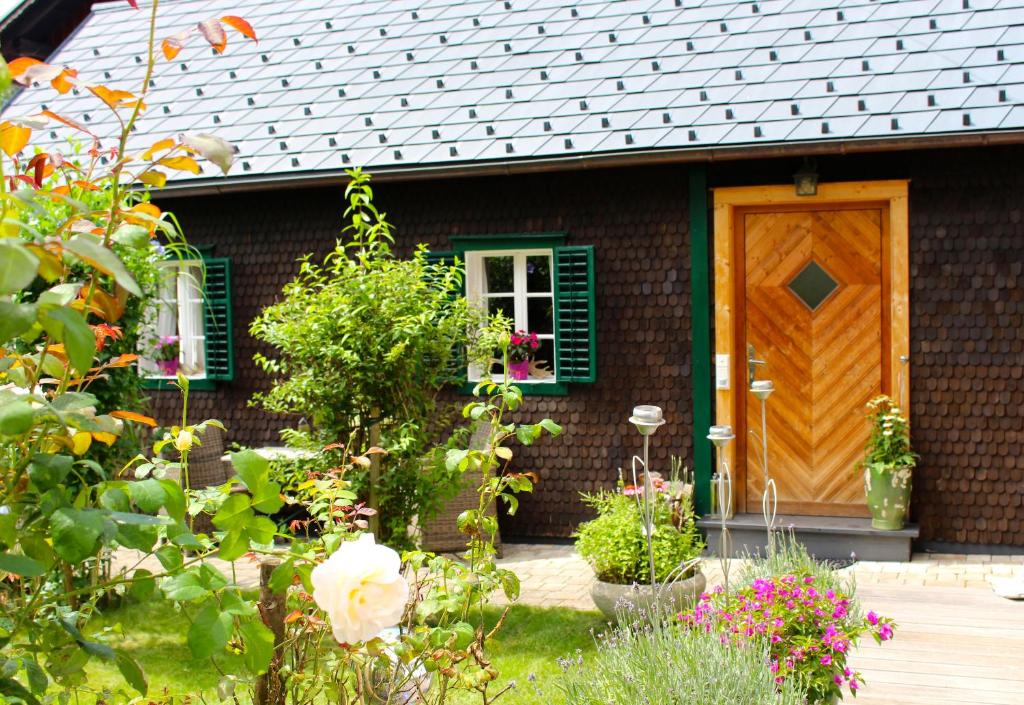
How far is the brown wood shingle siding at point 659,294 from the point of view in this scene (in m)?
7.41

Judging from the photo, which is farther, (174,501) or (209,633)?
(209,633)

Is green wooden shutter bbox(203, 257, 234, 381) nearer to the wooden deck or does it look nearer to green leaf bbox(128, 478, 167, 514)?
the wooden deck

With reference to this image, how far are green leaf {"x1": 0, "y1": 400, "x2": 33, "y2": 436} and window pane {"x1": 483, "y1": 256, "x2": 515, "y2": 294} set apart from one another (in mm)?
7303

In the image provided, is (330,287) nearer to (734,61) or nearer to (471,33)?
(734,61)

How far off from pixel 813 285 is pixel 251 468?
22.1 ft

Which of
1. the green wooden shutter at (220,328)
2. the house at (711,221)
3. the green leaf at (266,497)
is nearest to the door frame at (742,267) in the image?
the house at (711,221)

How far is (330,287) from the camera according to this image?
5.46 m

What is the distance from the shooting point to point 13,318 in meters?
1.28

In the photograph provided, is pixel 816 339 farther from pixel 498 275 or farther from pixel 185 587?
pixel 185 587

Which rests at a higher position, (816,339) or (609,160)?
(609,160)

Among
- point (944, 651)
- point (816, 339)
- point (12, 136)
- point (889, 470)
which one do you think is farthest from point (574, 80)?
point (12, 136)

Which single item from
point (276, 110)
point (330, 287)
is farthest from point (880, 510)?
point (276, 110)

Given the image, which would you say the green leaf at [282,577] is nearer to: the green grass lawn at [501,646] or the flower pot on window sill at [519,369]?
the green grass lawn at [501,646]

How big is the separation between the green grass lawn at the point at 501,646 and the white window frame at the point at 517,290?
2.50 metres
